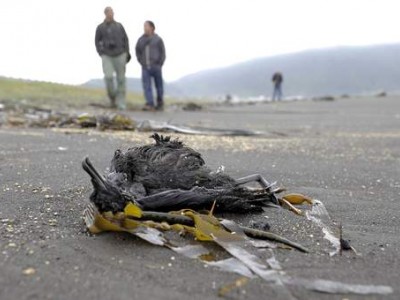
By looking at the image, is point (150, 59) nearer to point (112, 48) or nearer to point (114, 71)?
point (114, 71)

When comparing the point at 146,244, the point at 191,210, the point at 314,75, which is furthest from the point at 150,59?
the point at 314,75

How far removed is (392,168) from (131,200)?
88.5 inches

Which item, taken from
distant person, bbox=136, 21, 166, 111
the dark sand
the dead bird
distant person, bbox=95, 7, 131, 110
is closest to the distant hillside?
distant person, bbox=136, 21, 166, 111

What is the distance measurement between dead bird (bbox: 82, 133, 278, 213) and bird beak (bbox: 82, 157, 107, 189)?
5 cm

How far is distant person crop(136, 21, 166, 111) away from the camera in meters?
9.62

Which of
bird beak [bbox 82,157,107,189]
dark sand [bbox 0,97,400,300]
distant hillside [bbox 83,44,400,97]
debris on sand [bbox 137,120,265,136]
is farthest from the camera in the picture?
distant hillside [bbox 83,44,400,97]

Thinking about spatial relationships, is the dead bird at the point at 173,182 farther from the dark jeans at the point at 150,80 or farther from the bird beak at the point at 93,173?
the dark jeans at the point at 150,80

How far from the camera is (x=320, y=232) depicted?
6.00ft

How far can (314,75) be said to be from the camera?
36844 mm

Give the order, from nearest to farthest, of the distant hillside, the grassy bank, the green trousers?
the green trousers
the grassy bank
the distant hillside

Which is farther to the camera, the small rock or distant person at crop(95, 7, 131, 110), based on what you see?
distant person at crop(95, 7, 131, 110)

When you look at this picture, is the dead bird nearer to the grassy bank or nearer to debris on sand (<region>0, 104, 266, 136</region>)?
debris on sand (<region>0, 104, 266, 136</region>)

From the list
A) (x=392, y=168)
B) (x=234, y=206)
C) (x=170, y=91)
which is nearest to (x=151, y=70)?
(x=392, y=168)

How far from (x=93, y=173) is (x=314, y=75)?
36.4 metres
